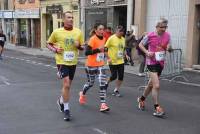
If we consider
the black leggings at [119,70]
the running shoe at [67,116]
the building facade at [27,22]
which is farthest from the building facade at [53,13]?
the running shoe at [67,116]

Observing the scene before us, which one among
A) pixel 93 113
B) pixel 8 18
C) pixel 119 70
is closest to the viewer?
pixel 93 113

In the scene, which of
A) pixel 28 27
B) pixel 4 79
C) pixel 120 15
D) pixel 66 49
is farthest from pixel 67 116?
pixel 28 27

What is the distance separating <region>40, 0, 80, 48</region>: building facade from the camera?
2917 centimetres

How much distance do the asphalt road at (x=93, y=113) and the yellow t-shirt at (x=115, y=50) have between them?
2.87ft

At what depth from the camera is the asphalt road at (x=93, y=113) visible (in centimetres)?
698

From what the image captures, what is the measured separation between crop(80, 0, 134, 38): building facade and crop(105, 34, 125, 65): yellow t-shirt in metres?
11.6

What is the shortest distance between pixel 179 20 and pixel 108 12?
670 cm

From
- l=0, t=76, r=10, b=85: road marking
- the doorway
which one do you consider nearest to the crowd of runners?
l=0, t=76, r=10, b=85: road marking

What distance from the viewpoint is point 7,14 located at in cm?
4381

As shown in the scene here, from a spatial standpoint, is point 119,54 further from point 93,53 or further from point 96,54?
point 93,53

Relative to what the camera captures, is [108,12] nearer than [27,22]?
Yes

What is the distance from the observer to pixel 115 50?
10.1m

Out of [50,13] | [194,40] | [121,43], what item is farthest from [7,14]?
[121,43]

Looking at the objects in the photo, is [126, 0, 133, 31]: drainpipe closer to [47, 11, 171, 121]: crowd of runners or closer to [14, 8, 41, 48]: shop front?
[47, 11, 171, 121]: crowd of runners
